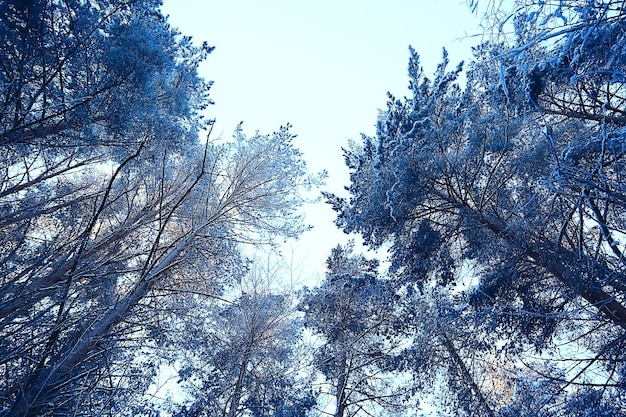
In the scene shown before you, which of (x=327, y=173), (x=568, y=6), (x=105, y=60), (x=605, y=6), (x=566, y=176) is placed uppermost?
(x=327, y=173)

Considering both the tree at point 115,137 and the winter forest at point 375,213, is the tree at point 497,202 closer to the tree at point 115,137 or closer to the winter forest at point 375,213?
the winter forest at point 375,213

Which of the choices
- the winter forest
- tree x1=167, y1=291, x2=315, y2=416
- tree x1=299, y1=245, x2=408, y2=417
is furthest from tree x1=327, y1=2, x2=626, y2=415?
tree x1=167, y1=291, x2=315, y2=416

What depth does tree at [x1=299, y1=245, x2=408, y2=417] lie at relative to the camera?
9523 mm

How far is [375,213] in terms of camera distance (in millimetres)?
7520

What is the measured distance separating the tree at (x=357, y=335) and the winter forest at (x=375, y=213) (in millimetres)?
64

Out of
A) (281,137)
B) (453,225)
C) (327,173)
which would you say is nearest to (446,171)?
(453,225)

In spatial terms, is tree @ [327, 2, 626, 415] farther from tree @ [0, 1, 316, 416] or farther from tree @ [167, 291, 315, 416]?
tree @ [167, 291, 315, 416]

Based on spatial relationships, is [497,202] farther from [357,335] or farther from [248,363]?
[248,363]

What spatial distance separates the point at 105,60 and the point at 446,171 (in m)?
6.61

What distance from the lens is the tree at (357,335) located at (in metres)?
9.52

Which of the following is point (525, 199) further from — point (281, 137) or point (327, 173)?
point (281, 137)

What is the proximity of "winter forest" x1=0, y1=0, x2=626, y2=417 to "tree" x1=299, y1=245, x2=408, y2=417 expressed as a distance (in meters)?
0.06

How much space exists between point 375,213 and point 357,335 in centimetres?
464

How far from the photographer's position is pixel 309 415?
28.4 feet
